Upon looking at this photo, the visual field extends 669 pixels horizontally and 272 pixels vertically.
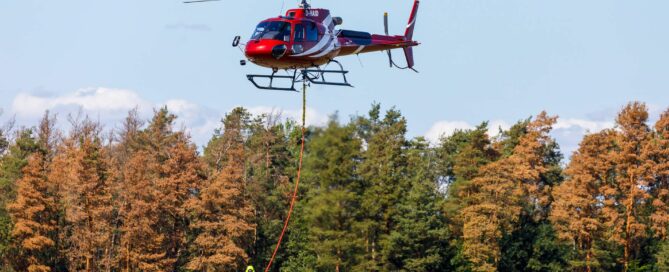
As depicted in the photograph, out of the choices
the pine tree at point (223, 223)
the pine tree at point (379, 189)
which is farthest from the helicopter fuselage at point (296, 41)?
the pine tree at point (223, 223)

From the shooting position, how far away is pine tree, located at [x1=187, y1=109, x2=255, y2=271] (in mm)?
69062

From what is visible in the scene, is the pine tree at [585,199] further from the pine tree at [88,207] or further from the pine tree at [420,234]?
the pine tree at [88,207]

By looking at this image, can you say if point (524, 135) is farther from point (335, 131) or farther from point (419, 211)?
point (335, 131)

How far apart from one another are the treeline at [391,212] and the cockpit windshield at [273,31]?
26.4 m

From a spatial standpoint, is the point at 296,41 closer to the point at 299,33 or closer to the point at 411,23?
the point at 299,33

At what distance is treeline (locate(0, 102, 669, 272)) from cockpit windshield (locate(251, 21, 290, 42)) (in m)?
26.4

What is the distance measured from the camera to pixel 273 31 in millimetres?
38625

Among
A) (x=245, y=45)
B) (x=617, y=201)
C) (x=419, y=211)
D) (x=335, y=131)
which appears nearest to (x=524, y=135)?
(x=617, y=201)

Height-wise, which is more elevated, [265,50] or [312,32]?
[312,32]

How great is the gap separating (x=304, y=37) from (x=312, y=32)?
495mm

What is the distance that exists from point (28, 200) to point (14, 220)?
1.76m

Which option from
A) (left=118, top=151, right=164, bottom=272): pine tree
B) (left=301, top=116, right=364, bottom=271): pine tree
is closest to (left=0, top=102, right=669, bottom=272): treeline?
(left=118, top=151, right=164, bottom=272): pine tree

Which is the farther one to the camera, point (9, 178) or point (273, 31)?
point (9, 178)

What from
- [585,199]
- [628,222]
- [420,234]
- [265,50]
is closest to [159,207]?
[420,234]
